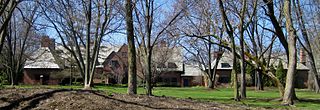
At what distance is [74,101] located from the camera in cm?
1098

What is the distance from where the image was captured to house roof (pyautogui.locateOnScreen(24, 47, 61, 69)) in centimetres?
6147

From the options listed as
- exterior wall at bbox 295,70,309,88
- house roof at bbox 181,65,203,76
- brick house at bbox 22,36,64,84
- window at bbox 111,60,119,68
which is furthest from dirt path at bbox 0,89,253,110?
house roof at bbox 181,65,203,76

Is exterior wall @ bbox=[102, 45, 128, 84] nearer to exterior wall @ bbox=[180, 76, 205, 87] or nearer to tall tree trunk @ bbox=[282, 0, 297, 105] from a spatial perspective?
exterior wall @ bbox=[180, 76, 205, 87]

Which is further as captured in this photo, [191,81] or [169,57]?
[191,81]

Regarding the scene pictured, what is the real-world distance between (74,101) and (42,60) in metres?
55.4

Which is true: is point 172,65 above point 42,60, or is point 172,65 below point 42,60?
below

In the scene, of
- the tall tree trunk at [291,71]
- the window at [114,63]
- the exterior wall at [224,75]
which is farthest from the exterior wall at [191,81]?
the tall tree trunk at [291,71]

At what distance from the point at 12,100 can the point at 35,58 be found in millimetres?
Answer: 51494

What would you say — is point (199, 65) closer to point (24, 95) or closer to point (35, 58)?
point (35, 58)

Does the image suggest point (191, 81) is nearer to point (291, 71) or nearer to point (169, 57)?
point (169, 57)

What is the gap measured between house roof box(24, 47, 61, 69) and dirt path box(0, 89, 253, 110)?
4982 cm

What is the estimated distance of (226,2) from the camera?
26.6 metres

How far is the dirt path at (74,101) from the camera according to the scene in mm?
10648

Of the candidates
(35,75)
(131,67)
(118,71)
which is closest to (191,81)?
(118,71)
